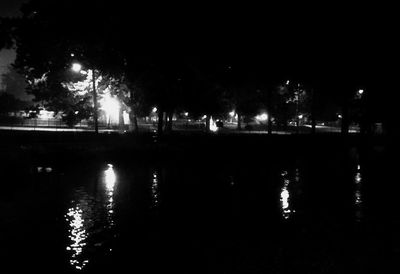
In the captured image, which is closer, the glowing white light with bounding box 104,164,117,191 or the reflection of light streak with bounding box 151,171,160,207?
the reflection of light streak with bounding box 151,171,160,207

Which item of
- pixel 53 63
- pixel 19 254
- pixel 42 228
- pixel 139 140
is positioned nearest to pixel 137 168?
pixel 139 140

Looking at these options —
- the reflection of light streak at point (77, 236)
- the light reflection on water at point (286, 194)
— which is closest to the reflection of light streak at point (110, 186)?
the reflection of light streak at point (77, 236)

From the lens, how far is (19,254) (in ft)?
37.7

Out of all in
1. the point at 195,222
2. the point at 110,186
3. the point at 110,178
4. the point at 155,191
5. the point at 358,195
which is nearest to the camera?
the point at 195,222

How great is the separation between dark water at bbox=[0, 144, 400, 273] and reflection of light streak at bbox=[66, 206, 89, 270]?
0.03 m

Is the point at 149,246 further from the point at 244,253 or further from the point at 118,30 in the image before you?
the point at 118,30

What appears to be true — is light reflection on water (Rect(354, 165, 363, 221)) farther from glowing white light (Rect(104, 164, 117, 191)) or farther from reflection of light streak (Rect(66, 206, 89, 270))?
glowing white light (Rect(104, 164, 117, 191))

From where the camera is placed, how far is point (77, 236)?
1312 cm

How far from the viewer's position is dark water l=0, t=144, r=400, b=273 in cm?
1104

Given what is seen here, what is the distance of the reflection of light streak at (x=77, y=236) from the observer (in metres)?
11.1

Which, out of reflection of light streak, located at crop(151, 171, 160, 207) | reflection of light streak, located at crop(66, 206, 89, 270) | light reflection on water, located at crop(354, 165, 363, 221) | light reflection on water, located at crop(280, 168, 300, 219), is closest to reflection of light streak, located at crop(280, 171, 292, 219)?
light reflection on water, located at crop(280, 168, 300, 219)

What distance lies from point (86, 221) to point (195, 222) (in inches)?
148

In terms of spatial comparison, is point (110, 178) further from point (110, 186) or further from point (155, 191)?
point (155, 191)

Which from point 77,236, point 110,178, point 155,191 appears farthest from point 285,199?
point 110,178
